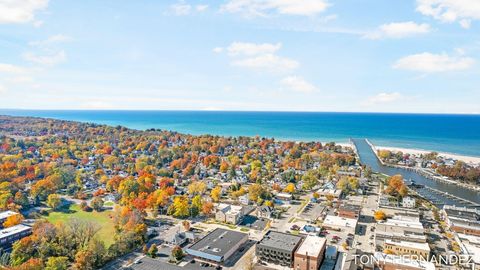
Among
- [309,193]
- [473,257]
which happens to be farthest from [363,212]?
[473,257]

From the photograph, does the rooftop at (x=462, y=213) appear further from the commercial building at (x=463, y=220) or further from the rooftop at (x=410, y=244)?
the rooftop at (x=410, y=244)

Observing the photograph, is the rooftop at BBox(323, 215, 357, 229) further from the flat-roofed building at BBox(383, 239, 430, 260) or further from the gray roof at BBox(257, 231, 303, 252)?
the gray roof at BBox(257, 231, 303, 252)

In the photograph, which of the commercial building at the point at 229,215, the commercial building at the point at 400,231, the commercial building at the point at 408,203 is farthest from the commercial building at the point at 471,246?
the commercial building at the point at 229,215

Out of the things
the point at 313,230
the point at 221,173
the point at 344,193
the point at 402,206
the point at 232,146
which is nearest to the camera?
the point at 313,230

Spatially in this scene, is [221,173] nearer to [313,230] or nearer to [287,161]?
[287,161]

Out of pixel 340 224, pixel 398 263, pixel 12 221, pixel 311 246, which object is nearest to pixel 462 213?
pixel 340 224

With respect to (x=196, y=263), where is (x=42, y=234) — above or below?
above

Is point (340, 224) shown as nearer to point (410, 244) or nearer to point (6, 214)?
point (410, 244)
